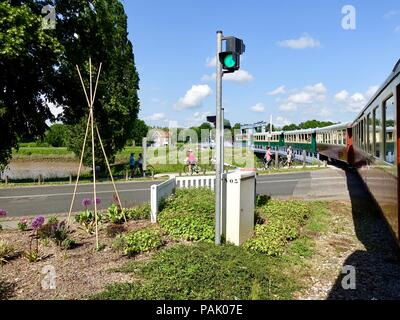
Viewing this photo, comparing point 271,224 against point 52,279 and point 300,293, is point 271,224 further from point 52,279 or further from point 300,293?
Result: point 52,279

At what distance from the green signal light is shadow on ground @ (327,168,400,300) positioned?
3.80 m

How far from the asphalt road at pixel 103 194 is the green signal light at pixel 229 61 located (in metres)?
7.21

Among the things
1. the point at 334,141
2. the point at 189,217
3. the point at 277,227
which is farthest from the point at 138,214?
the point at 334,141

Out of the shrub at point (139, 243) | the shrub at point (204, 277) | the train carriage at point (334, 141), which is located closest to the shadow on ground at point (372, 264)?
the shrub at point (204, 277)

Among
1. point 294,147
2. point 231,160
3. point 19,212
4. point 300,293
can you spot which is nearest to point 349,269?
point 300,293

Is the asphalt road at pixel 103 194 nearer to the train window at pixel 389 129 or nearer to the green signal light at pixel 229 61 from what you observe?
the train window at pixel 389 129

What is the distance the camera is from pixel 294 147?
41.3 meters

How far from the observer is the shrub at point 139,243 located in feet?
20.3

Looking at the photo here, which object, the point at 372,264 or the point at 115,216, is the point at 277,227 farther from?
the point at 115,216

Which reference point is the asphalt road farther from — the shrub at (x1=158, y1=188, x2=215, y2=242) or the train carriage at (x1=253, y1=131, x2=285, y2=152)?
the train carriage at (x1=253, y1=131, x2=285, y2=152)

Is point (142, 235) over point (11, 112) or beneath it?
beneath

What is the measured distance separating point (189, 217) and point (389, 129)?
4.04 meters

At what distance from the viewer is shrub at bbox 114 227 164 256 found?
6.19m
